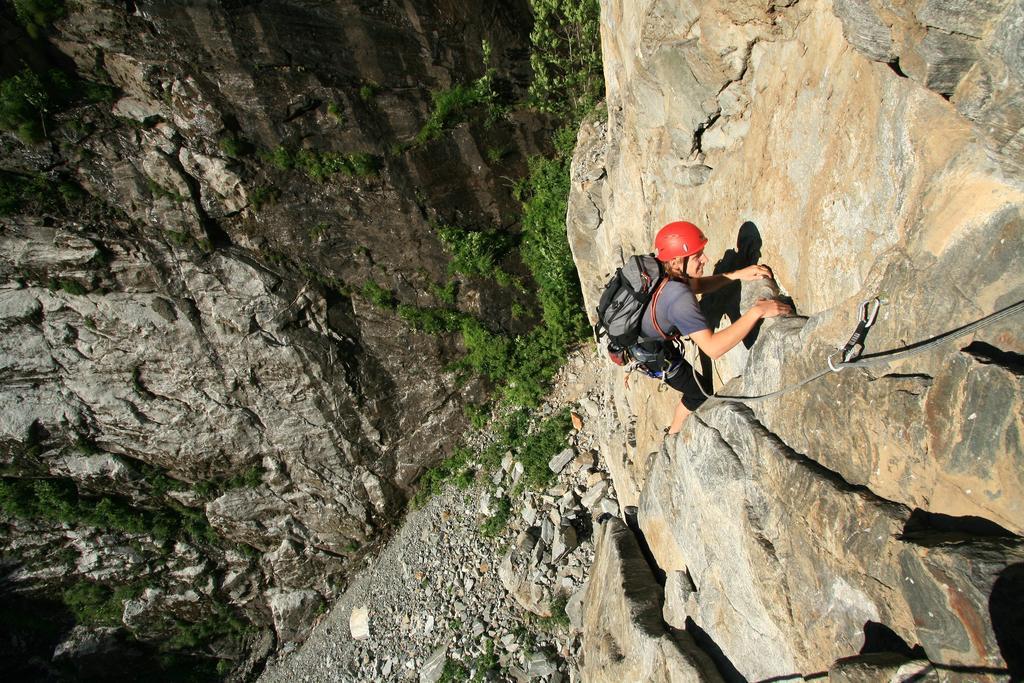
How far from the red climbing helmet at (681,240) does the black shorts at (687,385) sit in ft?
4.37

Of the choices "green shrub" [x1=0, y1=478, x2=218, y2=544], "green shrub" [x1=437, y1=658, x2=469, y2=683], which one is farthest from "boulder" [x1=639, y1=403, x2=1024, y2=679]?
"green shrub" [x1=0, y1=478, x2=218, y2=544]

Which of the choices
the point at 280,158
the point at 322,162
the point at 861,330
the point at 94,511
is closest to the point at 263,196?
the point at 280,158

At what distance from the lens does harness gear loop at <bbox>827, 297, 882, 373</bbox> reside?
3578 millimetres

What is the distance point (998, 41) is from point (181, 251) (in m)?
13.3

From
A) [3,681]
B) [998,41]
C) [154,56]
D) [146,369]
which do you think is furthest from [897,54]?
[3,681]

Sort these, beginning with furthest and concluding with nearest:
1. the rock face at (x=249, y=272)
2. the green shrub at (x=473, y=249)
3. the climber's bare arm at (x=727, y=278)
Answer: the green shrub at (x=473, y=249) < the rock face at (x=249, y=272) < the climber's bare arm at (x=727, y=278)

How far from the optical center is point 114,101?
11.5 m

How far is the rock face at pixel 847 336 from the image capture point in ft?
9.19

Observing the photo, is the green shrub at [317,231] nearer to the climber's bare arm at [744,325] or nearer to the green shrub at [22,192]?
the green shrub at [22,192]

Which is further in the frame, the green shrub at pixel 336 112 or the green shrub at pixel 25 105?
the green shrub at pixel 336 112

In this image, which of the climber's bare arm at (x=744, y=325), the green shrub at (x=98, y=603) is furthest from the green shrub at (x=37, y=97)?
the climber's bare arm at (x=744, y=325)

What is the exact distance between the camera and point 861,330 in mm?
3609

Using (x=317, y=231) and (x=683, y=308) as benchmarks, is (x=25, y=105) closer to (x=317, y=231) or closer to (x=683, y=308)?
(x=317, y=231)

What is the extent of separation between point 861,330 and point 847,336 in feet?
0.60
